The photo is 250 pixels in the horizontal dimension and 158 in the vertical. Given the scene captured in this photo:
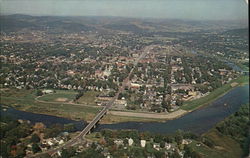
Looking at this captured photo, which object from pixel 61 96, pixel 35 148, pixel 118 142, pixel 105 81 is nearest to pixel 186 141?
pixel 118 142

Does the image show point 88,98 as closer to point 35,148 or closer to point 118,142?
point 118,142

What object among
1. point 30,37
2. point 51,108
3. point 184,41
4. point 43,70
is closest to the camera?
point 51,108

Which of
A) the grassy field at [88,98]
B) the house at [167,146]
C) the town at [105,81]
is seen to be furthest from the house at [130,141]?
the grassy field at [88,98]

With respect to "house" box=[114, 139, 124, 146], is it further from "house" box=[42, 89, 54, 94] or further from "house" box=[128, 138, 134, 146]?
"house" box=[42, 89, 54, 94]

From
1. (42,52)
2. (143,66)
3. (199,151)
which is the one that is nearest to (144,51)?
(143,66)

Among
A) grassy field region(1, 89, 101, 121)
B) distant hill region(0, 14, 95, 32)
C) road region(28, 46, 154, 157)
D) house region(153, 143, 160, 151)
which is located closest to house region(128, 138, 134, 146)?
house region(153, 143, 160, 151)

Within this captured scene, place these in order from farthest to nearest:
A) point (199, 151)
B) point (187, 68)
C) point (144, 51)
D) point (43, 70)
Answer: point (144, 51), point (187, 68), point (43, 70), point (199, 151)

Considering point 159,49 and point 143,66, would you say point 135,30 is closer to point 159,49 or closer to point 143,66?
point 159,49
